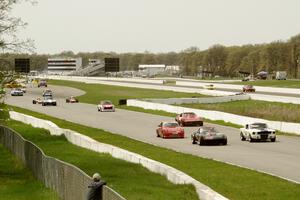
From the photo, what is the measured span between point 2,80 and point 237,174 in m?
9.81

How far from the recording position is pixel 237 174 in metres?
25.2

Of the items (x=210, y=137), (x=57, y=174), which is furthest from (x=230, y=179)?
(x=210, y=137)

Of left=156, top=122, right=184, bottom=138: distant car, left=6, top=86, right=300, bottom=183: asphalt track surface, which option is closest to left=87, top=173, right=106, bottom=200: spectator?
left=6, top=86, right=300, bottom=183: asphalt track surface

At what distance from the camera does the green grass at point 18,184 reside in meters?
23.0

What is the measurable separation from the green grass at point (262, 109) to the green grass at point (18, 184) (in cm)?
3104

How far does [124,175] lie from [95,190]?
37.2 ft

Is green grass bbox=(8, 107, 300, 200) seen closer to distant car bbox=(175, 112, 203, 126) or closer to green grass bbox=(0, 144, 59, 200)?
green grass bbox=(0, 144, 59, 200)

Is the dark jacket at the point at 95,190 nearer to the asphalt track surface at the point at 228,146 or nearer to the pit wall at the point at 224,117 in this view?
the asphalt track surface at the point at 228,146

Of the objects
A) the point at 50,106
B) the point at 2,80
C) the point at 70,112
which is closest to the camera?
the point at 2,80

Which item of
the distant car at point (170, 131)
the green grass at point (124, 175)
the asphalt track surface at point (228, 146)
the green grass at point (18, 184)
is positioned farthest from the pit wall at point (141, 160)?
the distant car at point (170, 131)

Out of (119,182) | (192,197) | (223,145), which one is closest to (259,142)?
(223,145)

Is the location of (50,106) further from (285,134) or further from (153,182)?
(153,182)

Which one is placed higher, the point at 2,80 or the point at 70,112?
the point at 2,80

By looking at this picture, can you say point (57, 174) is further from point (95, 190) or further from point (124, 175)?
point (95, 190)
